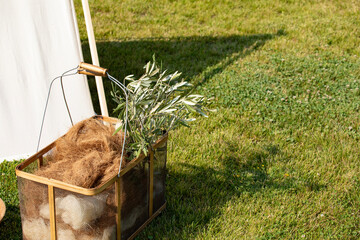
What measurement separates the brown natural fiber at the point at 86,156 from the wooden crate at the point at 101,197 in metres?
0.09

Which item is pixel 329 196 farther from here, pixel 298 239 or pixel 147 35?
pixel 147 35

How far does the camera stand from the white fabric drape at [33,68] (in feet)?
11.8

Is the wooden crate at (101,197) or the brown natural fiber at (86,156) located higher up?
the brown natural fiber at (86,156)

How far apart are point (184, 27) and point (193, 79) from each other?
2319 mm

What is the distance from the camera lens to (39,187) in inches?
93.4

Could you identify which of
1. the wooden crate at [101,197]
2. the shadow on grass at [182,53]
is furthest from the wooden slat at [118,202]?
the shadow on grass at [182,53]

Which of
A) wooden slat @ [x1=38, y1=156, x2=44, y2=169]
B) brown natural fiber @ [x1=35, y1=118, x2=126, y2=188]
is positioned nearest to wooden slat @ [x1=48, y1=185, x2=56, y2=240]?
brown natural fiber @ [x1=35, y1=118, x2=126, y2=188]

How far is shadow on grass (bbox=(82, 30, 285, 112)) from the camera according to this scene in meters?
5.76

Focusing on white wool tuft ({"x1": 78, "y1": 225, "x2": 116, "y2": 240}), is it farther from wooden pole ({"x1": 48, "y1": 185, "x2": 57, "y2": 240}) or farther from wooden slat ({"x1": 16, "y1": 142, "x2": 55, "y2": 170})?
wooden slat ({"x1": 16, "y1": 142, "x2": 55, "y2": 170})

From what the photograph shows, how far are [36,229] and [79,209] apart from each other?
0.39 m

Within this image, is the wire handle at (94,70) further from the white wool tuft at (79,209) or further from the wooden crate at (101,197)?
the white wool tuft at (79,209)

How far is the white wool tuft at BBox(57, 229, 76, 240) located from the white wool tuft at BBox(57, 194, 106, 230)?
0.05 meters

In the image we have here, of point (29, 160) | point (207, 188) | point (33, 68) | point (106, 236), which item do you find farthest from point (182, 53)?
point (106, 236)

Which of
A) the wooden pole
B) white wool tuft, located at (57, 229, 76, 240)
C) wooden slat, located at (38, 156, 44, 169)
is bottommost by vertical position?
white wool tuft, located at (57, 229, 76, 240)
